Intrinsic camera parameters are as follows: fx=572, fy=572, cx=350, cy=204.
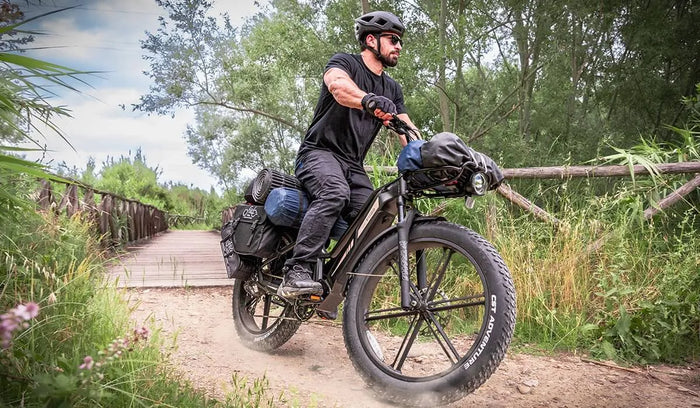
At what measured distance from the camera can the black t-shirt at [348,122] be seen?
10.7 feet

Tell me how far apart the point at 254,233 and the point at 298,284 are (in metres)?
0.75

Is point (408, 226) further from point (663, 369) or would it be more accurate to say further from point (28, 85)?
point (663, 369)

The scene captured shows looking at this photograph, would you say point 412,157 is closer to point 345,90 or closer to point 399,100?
point 345,90

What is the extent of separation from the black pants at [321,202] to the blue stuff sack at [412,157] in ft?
1.53

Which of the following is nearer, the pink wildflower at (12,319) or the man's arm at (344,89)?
the pink wildflower at (12,319)

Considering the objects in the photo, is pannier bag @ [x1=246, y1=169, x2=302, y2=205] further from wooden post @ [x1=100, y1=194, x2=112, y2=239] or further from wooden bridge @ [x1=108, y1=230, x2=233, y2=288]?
wooden post @ [x1=100, y1=194, x2=112, y2=239]

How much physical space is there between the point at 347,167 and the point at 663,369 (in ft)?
7.80

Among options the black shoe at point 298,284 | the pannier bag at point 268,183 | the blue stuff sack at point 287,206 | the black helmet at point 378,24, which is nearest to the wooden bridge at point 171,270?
the pannier bag at point 268,183

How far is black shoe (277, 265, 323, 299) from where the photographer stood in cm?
302

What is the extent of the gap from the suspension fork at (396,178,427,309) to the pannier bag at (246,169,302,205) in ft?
2.92

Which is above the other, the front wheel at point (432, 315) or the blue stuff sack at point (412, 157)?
the blue stuff sack at point (412, 157)

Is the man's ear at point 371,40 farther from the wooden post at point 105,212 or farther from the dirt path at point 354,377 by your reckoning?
the wooden post at point 105,212

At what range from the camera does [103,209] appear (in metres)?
9.20

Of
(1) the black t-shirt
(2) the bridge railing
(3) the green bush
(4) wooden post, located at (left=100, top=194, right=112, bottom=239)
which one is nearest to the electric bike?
(1) the black t-shirt
